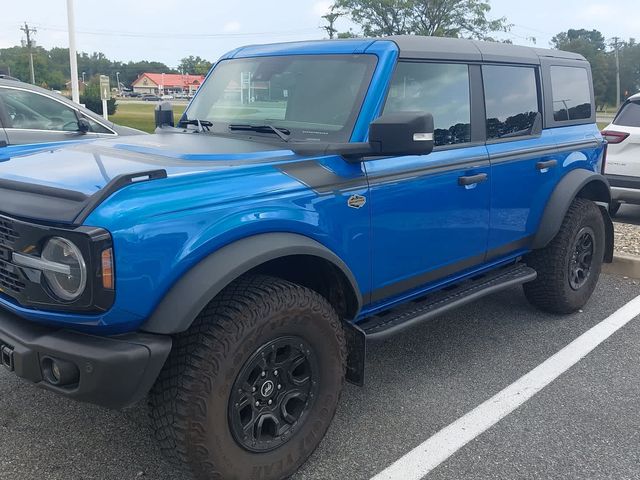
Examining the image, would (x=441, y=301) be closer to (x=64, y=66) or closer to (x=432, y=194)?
(x=432, y=194)

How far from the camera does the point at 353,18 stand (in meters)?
42.0

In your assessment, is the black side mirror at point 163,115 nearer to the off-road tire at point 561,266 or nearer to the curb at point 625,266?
the off-road tire at point 561,266

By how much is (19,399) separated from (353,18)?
41837 millimetres

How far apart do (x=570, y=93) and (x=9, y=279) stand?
13.3 feet

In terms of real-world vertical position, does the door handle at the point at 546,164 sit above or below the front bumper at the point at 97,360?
above

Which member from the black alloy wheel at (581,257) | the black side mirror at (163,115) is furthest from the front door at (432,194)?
the black side mirror at (163,115)

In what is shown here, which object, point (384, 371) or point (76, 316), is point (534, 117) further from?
point (76, 316)

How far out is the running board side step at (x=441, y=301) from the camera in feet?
10.7

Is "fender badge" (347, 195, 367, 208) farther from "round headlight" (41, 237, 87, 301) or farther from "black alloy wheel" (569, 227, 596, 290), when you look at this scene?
"black alloy wheel" (569, 227, 596, 290)

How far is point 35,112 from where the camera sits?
6.97m

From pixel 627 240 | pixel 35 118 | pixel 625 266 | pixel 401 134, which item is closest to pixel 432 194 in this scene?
pixel 401 134

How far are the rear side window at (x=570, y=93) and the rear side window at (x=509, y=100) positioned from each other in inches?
11.1

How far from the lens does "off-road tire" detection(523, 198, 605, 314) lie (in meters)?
4.50

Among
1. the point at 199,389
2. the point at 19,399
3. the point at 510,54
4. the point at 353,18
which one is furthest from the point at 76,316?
the point at 353,18
